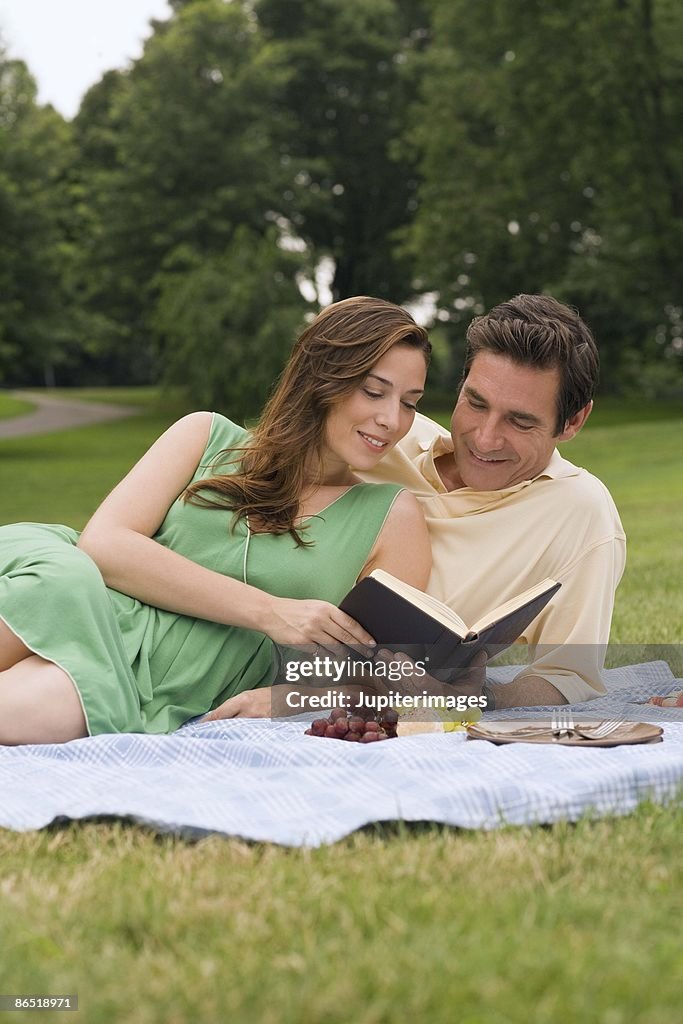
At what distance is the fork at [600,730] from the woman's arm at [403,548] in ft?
2.65

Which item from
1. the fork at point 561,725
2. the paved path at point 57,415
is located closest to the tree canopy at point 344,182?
the paved path at point 57,415

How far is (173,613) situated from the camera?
3.86 metres

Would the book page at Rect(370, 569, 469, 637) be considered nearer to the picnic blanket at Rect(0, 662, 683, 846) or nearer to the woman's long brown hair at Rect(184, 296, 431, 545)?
the picnic blanket at Rect(0, 662, 683, 846)

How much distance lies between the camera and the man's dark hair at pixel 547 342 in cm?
386

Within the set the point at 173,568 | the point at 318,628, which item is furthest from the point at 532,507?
the point at 173,568

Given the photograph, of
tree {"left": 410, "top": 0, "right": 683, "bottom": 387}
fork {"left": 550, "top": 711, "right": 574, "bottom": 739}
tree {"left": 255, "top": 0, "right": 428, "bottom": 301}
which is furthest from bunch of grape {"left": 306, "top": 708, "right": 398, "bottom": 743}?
tree {"left": 255, "top": 0, "right": 428, "bottom": 301}

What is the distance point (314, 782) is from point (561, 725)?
76 centimetres

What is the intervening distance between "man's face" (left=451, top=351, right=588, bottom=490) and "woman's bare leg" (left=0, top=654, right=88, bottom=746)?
147 cm

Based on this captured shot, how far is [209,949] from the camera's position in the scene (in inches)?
79.4

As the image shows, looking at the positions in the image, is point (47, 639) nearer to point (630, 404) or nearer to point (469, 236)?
point (469, 236)

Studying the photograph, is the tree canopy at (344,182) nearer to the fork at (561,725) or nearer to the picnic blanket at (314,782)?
the picnic blanket at (314,782)

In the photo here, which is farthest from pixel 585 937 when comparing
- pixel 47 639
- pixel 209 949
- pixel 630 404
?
pixel 630 404

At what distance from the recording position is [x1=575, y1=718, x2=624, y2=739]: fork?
3.20m

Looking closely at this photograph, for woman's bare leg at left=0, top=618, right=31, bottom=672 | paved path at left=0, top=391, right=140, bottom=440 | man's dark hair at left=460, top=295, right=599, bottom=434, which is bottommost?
paved path at left=0, top=391, right=140, bottom=440
